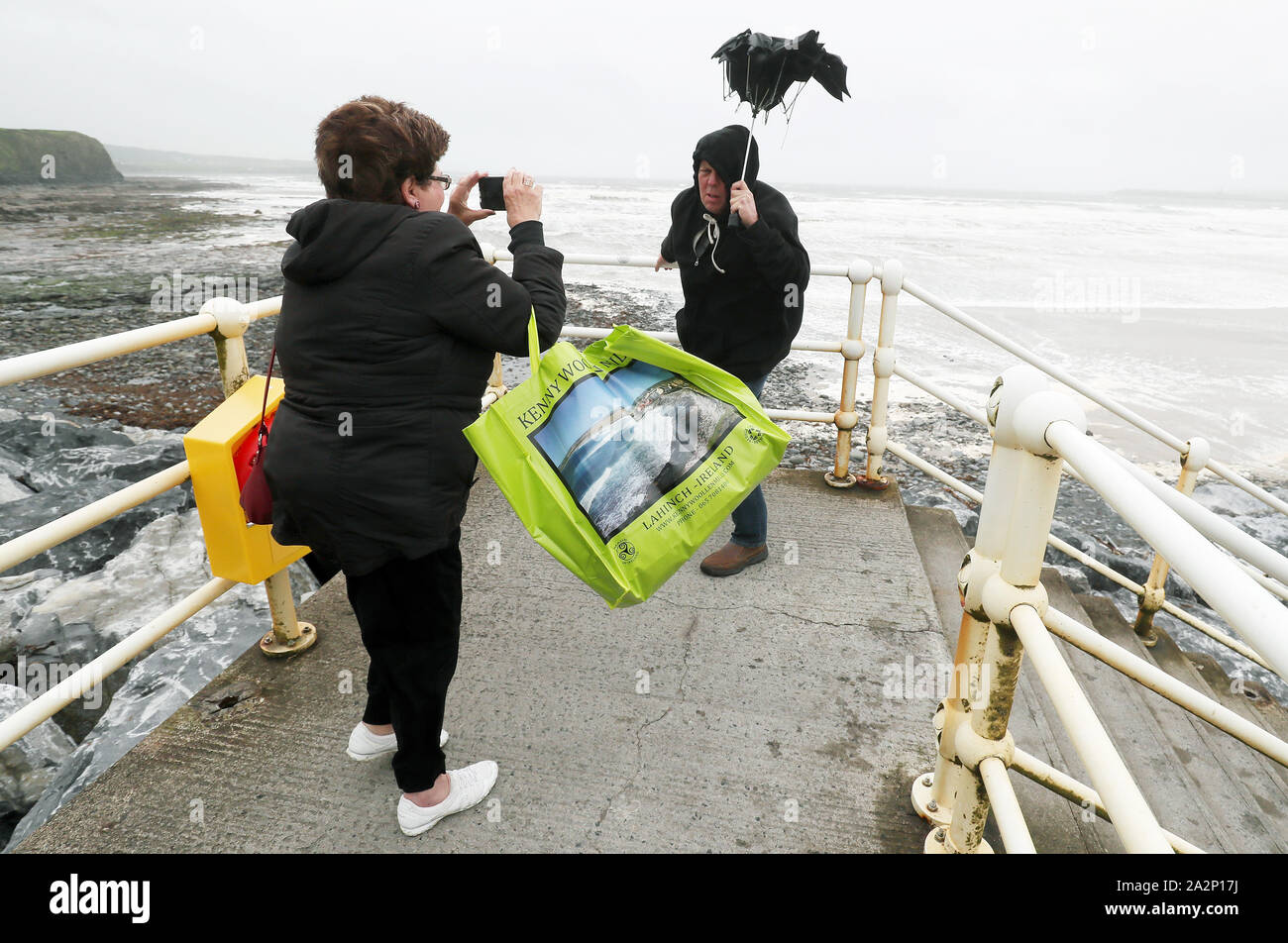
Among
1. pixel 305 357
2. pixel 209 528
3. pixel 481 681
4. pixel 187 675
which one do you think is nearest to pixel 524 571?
pixel 481 681

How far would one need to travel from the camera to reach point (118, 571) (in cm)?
510

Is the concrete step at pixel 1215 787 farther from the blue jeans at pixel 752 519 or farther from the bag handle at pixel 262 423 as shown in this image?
the bag handle at pixel 262 423

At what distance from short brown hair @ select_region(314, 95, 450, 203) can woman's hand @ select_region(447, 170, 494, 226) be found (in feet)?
1.12

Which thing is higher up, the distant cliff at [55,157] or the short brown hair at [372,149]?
the distant cliff at [55,157]

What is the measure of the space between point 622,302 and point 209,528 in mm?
10882

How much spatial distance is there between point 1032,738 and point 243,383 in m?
3.16

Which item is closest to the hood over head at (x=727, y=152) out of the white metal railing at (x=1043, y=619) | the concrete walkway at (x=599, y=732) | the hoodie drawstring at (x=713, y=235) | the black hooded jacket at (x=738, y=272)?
the black hooded jacket at (x=738, y=272)

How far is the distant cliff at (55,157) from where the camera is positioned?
237 ft

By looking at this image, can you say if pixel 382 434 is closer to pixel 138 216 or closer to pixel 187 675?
pixel 187 675

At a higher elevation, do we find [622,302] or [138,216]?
[138,216]

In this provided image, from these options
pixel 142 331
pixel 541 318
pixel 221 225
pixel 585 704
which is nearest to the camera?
pixel 541 318

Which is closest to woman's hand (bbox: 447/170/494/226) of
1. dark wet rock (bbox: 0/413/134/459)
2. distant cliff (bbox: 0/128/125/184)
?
dark wet rock (bbox: 0/413/134/459)

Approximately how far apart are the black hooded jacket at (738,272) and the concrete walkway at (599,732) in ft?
3.43

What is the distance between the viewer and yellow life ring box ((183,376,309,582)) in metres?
2.37
